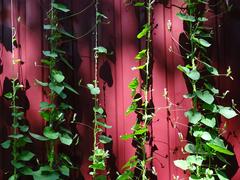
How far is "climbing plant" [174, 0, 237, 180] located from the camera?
206 centimetres

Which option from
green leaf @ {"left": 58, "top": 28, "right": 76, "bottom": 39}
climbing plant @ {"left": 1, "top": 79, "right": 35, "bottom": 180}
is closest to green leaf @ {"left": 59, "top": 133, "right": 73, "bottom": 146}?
climbing plant @ {"left": 1, "top": 79, "right": 35, "bottom": 180}

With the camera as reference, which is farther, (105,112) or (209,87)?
(105,112)

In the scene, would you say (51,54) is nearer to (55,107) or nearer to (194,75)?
(55,107)

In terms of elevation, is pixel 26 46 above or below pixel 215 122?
above

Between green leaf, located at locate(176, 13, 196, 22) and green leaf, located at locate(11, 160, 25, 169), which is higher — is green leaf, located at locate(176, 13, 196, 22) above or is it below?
above

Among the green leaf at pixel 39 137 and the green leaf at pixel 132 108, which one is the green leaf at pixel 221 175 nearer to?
the green leaf at pixel 132 108

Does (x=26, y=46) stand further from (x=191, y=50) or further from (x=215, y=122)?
(x=215, y=122)

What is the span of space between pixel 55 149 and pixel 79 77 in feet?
1.60

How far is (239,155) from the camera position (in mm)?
2143

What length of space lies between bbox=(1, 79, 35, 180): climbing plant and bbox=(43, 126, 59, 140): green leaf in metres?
0.14

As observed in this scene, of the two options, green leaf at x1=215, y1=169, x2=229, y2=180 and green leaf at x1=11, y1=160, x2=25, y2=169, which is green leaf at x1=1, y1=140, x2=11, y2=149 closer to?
green leaf at x1=11, y1=160, x2=25, y2=169

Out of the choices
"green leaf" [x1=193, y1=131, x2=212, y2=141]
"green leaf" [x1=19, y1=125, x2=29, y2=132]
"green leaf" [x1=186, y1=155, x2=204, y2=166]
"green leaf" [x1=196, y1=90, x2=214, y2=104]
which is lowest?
"green leaf" [x1=186, y1=155, x2=204, y2=166]

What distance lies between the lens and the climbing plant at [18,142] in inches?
85.4

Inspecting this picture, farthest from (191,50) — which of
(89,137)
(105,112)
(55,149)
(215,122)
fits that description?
(55,149)
